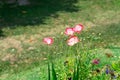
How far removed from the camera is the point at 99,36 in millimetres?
9734

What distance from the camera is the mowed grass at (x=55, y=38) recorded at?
761 centimetres

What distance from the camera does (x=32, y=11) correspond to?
12.2 meters

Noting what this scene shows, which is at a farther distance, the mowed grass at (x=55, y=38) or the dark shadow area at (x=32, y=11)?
the dark shadow area at (x=32, y=11)

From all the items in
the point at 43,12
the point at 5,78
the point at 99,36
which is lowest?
the point at 5,78

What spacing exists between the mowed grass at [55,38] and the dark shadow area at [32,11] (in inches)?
2.7

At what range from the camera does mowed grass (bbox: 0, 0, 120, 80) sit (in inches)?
300

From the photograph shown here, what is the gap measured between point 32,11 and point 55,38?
2.94 metres

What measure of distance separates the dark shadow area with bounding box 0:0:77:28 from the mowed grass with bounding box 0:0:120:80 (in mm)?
68

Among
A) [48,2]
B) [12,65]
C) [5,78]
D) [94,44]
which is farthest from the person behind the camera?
[48,2]

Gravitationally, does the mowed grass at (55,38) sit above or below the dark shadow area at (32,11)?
below

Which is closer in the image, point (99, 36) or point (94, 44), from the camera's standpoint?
point (94, 44)

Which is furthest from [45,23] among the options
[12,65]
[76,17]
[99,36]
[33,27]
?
[12,65]

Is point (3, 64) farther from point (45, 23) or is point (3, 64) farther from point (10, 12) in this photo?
point (10, 12)

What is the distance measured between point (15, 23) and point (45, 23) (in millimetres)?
992
